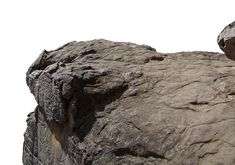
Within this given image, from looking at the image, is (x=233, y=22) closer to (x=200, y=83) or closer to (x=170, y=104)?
(x=200, y=83)

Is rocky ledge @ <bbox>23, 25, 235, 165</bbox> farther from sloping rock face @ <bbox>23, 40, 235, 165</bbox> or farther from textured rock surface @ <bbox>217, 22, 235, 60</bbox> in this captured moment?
textured rock surface @ <bbox>217, 22, 235, 60</bbox>

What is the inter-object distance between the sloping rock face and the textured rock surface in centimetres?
59

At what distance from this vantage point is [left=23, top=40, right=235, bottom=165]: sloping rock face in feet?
38.7

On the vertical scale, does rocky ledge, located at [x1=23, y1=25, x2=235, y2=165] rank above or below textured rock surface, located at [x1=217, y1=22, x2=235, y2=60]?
below

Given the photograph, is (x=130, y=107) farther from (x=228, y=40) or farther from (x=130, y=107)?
(x=228, y=40)

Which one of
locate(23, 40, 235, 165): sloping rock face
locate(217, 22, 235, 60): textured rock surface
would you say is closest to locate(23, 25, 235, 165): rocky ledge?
locate(23, 40, 235, 165): sloping rock face

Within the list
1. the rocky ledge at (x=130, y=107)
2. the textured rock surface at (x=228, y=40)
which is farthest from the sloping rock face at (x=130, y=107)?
the textured rock surface at (x=228, y=40)

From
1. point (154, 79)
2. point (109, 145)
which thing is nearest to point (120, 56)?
point (154, 79)

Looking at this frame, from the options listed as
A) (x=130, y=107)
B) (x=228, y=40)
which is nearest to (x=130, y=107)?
(x=130, y=107)

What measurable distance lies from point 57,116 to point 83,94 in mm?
1683

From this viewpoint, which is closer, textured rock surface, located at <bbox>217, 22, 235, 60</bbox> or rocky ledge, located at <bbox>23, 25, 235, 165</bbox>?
rocky ledge, located at <bbox>23, 25, 235, 165</bbox>

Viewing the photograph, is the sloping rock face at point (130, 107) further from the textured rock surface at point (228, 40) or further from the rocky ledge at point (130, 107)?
the textured rock surface at point (228, 40)

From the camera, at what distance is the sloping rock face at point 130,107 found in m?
11.8

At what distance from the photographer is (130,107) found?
1380 cm
